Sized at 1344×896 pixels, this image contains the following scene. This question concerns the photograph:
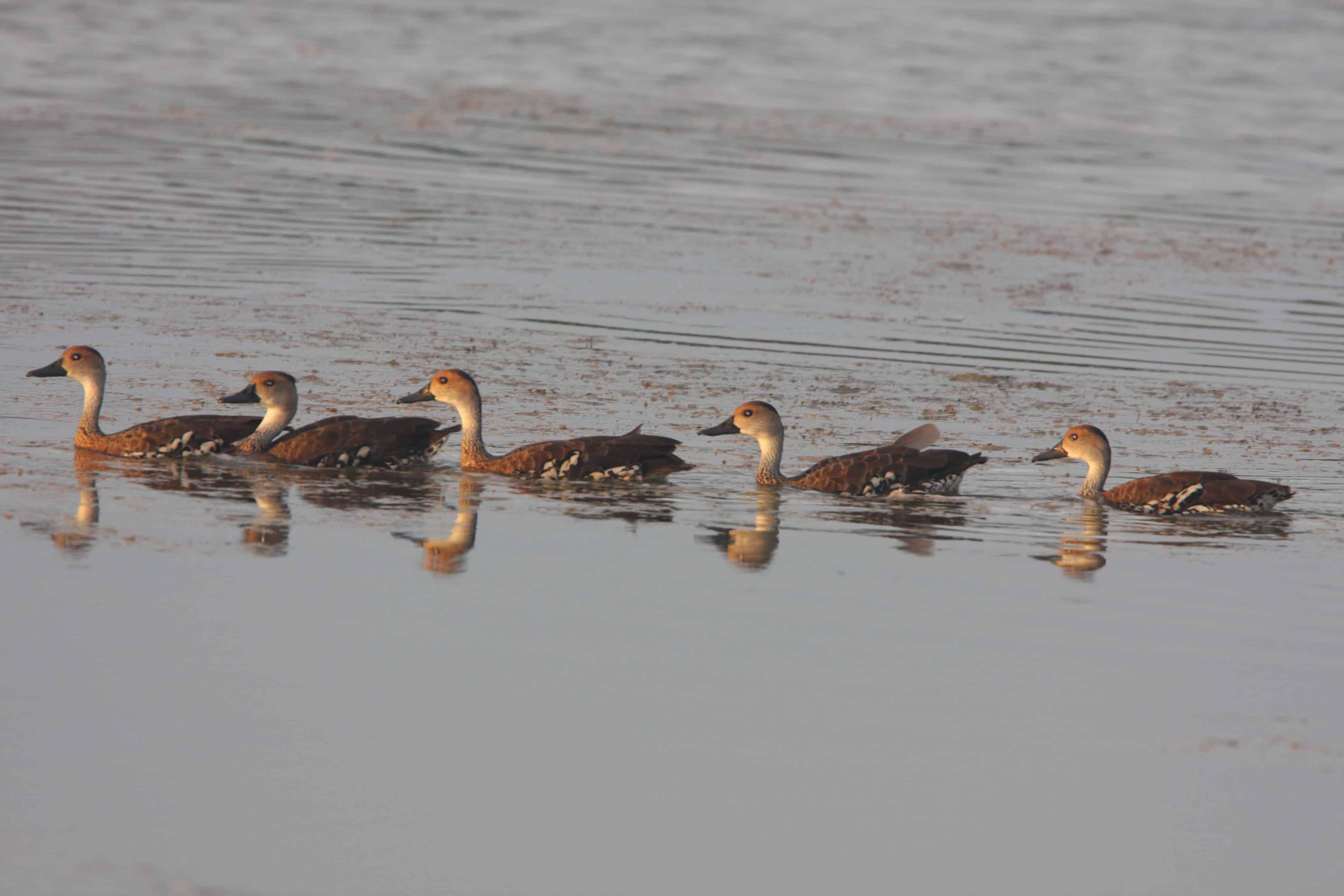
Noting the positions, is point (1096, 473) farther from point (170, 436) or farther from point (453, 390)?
point (170, 436)

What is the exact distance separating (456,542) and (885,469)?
9.92ft

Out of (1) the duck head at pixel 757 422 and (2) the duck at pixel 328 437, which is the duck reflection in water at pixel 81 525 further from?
(1) the duck head at pixel 757 422

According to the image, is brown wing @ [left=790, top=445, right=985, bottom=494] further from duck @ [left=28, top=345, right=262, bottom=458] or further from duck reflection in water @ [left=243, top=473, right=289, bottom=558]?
duck @ [left=28, top=345, right=262, bottom=458]

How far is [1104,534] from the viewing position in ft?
38.5

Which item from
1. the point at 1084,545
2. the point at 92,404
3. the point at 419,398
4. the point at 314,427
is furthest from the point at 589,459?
the point at 92,404

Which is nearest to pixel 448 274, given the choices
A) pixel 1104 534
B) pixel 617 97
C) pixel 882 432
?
pixel 882 432

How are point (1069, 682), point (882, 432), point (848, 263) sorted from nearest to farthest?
point (1069, 682), point (882, 432), point (848, 263)

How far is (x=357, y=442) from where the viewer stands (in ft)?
41.7

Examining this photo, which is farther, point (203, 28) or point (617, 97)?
point (203, 28)

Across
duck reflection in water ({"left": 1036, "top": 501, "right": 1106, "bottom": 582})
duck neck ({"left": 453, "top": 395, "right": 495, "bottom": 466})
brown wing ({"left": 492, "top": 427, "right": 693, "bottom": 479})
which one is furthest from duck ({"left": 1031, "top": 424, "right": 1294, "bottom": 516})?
duck neck ({"left": 453, "top": 395, "right": 495, "bottom": 466})

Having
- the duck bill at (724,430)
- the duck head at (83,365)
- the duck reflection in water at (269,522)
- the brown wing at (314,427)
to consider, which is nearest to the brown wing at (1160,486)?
the duck bill at (724,430)

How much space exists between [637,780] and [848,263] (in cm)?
1532

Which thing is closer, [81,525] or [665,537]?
[81,525]

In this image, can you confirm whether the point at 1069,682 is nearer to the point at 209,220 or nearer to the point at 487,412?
the point at 487,412
